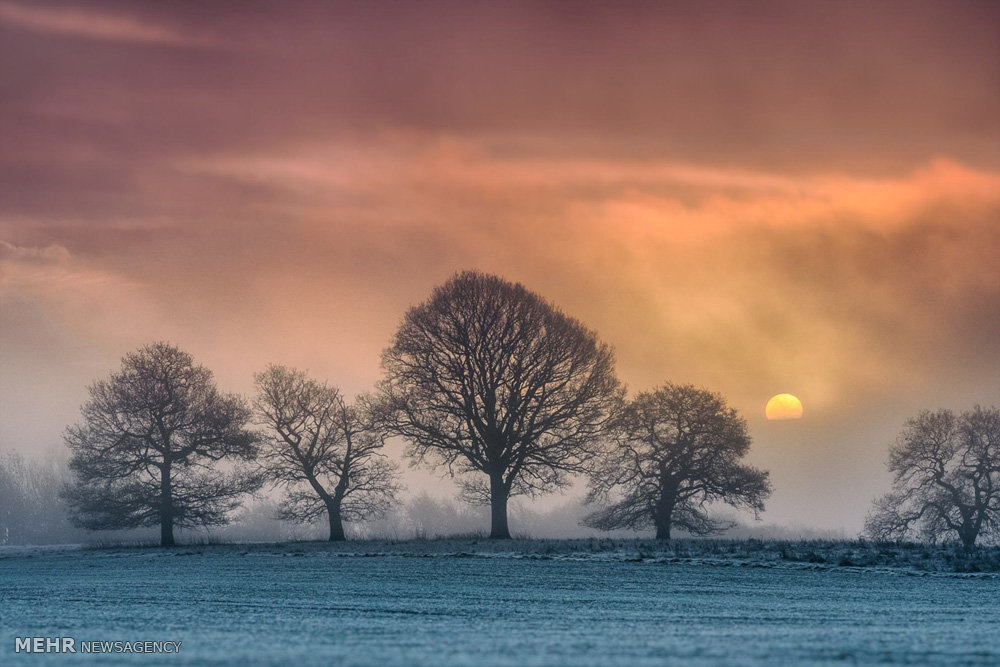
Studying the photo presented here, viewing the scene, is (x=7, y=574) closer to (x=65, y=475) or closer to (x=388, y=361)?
(x=388, y=361)

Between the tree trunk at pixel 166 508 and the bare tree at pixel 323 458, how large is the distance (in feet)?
18.0

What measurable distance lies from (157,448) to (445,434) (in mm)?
16683

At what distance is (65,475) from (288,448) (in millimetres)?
91436

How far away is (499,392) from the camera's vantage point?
175 feet

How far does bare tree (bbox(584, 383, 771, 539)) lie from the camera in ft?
186

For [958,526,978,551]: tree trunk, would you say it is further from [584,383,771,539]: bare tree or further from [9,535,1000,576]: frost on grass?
[9,535,1000,576]: frost on grass

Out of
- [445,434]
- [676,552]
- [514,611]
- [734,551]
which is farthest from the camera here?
[445,434]

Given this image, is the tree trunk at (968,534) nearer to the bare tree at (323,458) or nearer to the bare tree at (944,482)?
the bare tree at (944,482)

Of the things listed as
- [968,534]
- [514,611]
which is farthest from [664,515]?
[514,611]

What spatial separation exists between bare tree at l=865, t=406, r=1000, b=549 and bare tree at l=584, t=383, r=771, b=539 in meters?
18.8

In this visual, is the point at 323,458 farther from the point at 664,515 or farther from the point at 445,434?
the point at 664,515

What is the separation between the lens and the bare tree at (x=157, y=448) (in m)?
55.2

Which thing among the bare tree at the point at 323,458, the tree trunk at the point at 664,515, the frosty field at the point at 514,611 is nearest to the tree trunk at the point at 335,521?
the bare tree at the point at 323,458

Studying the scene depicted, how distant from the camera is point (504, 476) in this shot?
178 feet
